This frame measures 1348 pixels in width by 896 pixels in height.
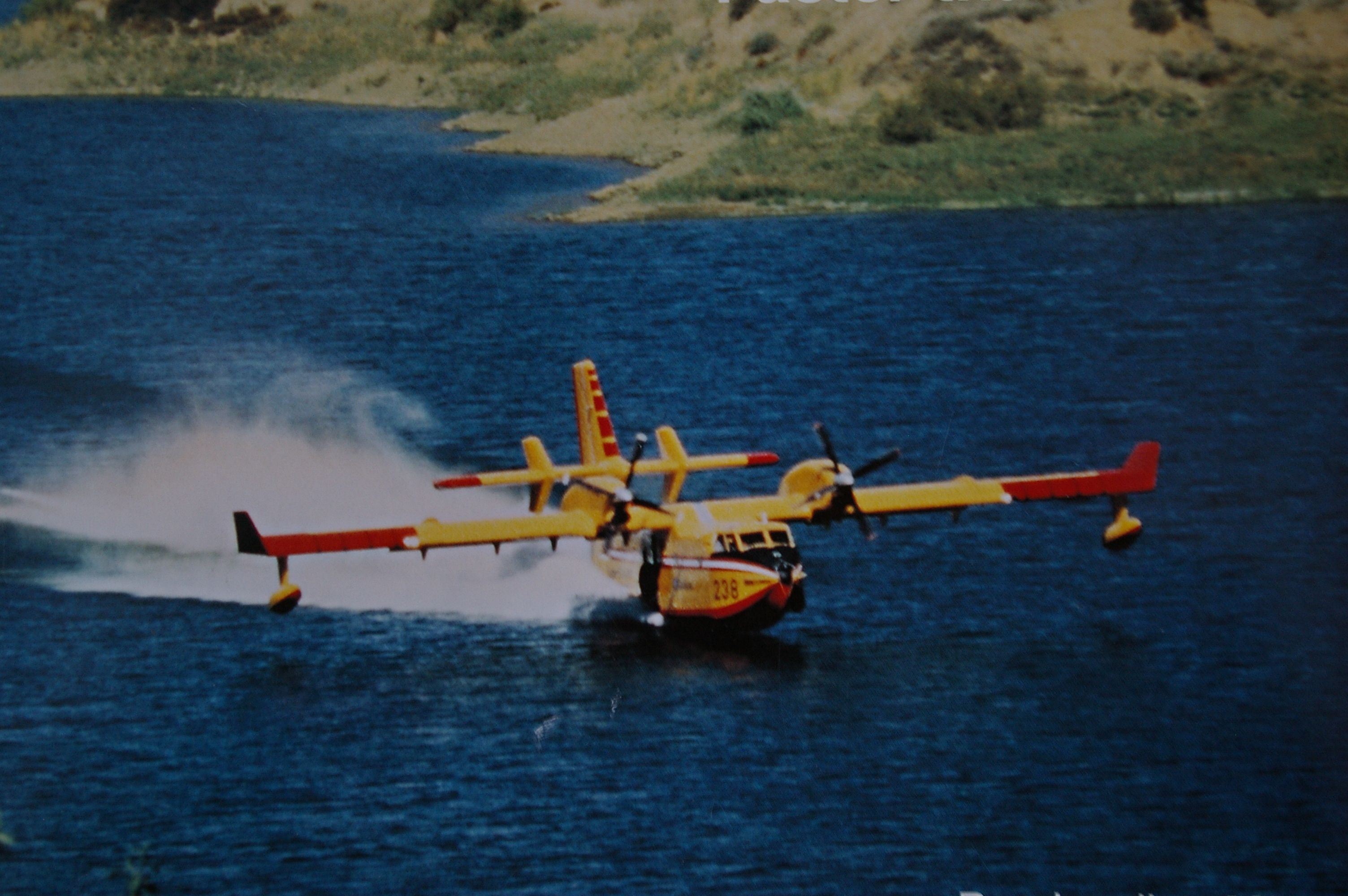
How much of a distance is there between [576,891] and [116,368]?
66143 millimetres

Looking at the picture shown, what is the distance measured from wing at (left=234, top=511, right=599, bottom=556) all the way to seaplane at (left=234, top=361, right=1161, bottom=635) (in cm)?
5

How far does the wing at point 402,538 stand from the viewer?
61062 millimetres

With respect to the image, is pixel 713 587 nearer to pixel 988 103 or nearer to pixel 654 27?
pixel 988 103

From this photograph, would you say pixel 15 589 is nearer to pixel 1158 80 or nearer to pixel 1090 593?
pixel 1090 593

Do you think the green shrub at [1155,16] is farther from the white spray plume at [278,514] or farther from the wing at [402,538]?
the wing at [402,538]

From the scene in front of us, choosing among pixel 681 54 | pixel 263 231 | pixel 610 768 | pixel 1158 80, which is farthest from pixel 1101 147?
pixel 610 768

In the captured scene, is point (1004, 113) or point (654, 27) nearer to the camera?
point (1004, 113)

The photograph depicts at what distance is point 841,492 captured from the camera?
62.2 m

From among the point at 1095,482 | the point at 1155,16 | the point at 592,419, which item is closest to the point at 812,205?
the point at 1155,16

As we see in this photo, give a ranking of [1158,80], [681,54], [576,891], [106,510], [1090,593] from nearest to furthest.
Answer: [576,891], [1090,593], [106,510], [1158,80], [681,54]

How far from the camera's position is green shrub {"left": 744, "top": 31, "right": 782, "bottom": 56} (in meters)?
174

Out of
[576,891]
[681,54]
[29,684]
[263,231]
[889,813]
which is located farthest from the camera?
[681,54]

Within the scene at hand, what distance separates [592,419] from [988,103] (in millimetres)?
94089

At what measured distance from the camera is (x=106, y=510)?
78.4 metres
